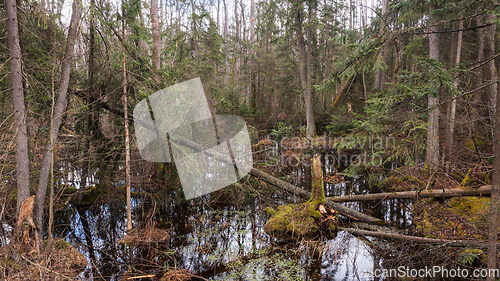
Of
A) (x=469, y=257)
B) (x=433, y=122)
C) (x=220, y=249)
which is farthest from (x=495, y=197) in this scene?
(x=433, y=122)

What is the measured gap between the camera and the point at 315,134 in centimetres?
1748

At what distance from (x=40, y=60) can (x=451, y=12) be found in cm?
1063

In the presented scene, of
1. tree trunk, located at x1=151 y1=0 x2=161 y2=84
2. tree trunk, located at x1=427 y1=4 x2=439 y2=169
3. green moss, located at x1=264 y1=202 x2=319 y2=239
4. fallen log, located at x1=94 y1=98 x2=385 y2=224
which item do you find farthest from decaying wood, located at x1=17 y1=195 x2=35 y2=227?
tree trunk, located at x1=427 y1=4 x2=439 y2=169

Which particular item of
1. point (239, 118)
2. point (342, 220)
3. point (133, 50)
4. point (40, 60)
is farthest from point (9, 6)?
point (342, 220)

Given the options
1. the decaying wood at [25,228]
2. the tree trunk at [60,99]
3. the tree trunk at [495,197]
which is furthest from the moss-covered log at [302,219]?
the tree trunk at [60,99]

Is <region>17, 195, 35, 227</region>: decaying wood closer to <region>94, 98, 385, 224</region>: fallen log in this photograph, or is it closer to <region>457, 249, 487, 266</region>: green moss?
<region>94, 98, 385, 224</region>: fallen log

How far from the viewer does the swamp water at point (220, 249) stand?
17.5ft

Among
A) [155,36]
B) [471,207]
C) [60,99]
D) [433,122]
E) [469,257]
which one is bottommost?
[469,257]

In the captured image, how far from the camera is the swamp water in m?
5.33

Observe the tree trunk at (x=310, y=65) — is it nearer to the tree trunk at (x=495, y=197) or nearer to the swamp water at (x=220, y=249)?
the swamp water at (x=220, y=249)

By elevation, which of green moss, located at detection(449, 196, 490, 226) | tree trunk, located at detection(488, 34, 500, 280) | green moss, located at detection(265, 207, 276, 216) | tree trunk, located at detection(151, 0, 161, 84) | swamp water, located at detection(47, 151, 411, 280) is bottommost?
swamp water, located at detection(47, 151, 411, 280)

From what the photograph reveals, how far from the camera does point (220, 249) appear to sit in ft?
20.8

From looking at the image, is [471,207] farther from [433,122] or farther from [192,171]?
[192,171]

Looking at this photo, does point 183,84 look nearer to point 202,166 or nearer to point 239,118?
point 202,166
